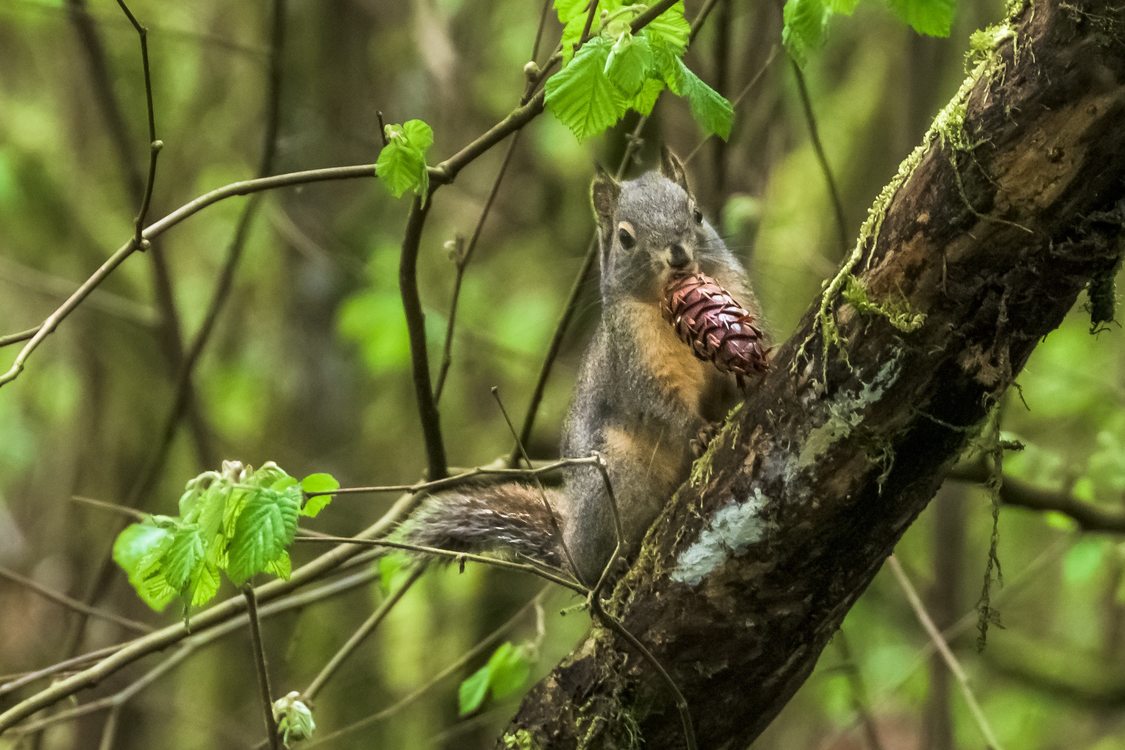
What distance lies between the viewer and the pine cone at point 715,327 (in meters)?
2.43

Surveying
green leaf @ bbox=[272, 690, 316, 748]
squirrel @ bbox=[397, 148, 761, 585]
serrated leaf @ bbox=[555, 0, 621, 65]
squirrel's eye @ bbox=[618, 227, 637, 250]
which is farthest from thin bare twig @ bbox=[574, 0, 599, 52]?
green leaf @ bbox=[272, 690, 316, 748]

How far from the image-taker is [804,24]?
2.39 m

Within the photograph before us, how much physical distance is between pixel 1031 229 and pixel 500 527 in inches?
69.3

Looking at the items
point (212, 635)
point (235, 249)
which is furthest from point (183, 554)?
point (235, 249)

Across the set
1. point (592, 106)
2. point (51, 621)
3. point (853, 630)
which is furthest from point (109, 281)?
point (592, 106)

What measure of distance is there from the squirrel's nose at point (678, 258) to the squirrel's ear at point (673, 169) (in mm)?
434

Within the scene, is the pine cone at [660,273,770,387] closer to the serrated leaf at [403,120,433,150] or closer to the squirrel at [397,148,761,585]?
the squirrel at [397,148,761,585]

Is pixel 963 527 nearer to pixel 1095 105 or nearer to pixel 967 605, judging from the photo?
pixel 967 605

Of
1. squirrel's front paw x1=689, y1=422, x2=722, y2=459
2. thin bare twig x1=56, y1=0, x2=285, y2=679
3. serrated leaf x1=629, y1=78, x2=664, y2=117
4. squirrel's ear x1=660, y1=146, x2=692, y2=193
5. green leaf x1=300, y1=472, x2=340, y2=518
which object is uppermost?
thin bare twig x1=56, y1=0, x2=285, y2=679

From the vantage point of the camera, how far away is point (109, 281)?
6148 mm

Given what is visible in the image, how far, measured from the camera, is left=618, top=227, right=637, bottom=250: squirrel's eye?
3311 mm

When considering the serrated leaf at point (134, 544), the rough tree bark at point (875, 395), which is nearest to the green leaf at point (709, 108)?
the rough tree bark at point (875, 395)

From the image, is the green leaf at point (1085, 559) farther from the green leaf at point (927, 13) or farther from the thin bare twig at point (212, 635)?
the green leaf at point (927, 13)

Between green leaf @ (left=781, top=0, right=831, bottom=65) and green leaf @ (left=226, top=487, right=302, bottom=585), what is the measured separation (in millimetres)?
1300
